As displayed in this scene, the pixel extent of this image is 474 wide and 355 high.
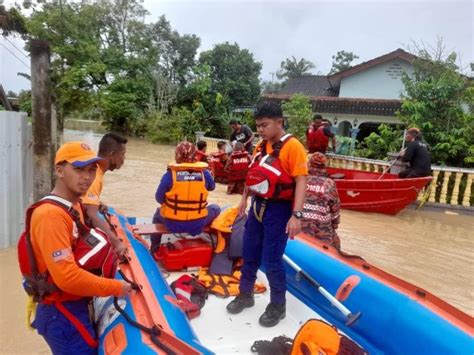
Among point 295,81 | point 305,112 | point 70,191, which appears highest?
point 295,81

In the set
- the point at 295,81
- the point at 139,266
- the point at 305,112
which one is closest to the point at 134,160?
the point at 305,112

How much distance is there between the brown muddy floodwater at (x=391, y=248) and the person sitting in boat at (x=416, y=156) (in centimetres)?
88

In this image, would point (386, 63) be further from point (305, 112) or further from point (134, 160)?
point (134, 160)

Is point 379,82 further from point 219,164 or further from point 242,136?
point 219,164

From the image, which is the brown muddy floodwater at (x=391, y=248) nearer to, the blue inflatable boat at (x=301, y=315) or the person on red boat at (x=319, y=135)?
the blue inflatable boat at (x=301, y=315)

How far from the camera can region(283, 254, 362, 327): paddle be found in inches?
87.6

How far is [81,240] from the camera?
154 centimetres

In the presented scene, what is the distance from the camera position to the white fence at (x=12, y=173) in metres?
3.79

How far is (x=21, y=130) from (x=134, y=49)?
1785cm

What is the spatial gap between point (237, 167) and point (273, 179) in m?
5.43

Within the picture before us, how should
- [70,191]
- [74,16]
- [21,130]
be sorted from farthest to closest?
1. [74,16]
2. [21,130]
3. [70,191]

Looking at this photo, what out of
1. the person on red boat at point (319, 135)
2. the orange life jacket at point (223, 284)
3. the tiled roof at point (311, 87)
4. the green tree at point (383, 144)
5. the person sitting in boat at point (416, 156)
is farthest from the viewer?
the tiled roof at point (311, 87)

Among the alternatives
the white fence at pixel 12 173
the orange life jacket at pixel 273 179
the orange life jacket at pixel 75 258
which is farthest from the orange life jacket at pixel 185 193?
the white fence at pixel 12 173

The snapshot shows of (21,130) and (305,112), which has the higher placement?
(305,112)
